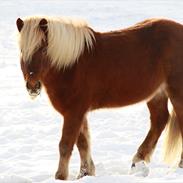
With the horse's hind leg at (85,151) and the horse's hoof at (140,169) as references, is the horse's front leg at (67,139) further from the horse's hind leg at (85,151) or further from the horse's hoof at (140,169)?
the horse's hoof at (140,169)

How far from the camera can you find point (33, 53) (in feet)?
15.3

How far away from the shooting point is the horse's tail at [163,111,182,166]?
5.66m

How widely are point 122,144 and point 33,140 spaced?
4.24 ft

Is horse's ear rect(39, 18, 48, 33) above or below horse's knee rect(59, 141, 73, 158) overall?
above

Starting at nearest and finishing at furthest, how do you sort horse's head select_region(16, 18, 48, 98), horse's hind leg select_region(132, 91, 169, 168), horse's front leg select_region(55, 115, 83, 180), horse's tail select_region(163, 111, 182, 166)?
horse's head select_region(16, 18, 48, 98) → horse's front leg select_region(55, 115, 83, 180) → horse's tail select_region(163, 111, 182, 166) → horse's hind leg select_region(132, 91, 169, 168)

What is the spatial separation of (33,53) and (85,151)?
139 cm

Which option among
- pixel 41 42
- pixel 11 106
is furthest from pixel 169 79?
pixel 11 106

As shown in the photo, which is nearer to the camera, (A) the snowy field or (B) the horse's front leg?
(B) the horse's front leg

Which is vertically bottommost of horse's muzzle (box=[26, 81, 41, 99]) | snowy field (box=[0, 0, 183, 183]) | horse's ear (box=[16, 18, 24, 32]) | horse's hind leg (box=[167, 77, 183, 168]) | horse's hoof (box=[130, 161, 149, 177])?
snowy field (box=[0, 0, 183, 183])

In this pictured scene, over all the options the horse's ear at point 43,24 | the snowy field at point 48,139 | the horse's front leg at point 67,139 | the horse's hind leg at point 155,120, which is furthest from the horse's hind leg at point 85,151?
the horse's ear at point 43,24

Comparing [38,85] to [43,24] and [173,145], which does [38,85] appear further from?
[173,145]

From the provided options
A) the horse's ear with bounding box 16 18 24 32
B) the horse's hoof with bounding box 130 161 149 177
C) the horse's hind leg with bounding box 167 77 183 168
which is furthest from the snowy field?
the horse's hind leg with bounding box 167 77 183 168

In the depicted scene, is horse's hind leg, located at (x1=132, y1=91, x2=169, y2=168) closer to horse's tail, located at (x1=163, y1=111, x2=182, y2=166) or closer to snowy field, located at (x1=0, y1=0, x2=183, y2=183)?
horse's tail, located at (x1=163, y1=111, x2=182, y2=166)

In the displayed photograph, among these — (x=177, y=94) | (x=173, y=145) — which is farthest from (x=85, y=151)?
(x=177, y=94)
